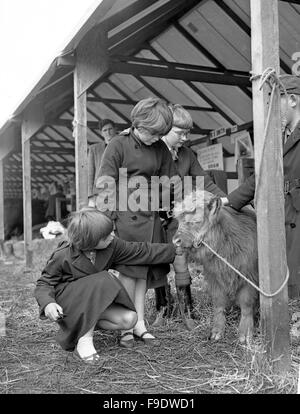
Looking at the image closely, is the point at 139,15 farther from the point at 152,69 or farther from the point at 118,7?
the point at 118,7

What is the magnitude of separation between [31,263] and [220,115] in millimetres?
4772

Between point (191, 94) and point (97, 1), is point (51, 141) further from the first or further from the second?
point (97, 1)

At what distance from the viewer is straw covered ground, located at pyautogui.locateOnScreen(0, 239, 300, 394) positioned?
229cm

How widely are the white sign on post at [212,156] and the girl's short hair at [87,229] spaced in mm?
7731

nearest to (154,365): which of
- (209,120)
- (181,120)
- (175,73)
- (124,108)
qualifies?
(181,120)

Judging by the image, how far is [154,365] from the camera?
2.69 metres

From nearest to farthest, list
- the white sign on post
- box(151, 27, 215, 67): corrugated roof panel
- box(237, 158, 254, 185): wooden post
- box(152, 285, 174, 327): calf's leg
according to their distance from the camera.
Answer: box(152, 285, 174, 327): calf's leg, box(237, 158, 254, 185): wooden post, box(151, 27, 215, 67): corrugated roof panel, the white sign on post

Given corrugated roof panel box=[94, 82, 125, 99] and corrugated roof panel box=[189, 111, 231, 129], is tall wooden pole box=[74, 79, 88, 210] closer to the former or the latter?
corrugated roof panel box=[189, 111, 231, 129]

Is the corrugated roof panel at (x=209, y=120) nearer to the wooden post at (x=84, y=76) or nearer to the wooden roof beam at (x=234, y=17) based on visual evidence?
the wooden roof beam at (x=234, y=17)

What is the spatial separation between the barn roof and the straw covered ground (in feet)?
9.13

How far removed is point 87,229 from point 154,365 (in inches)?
33.4

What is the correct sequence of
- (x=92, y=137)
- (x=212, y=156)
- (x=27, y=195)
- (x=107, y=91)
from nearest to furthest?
1. (x=27, y=195)
2. (x=212, y=156)
3. (x=107, y=91)
4. (x=92, y=137)

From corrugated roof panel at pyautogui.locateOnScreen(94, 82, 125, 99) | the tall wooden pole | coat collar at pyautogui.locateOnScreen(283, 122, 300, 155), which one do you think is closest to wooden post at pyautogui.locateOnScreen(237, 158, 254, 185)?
the tall wooden pole

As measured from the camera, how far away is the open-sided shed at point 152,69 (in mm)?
5285
